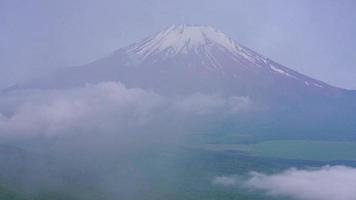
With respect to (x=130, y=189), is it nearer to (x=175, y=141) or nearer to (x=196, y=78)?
(x=175, y=141)

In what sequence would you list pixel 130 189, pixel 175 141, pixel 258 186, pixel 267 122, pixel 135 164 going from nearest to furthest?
pixel 130 189 < pixel 258 186 < pixel 135 164 < pixel 175 141 < pixel 267 122

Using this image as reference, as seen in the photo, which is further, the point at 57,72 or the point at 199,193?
the point at 57,72

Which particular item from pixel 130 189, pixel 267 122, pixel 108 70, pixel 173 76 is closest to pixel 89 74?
pixel 108 70

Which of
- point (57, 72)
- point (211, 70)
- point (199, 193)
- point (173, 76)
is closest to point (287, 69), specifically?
point (211, 70)

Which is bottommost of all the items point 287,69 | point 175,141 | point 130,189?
point 130,189

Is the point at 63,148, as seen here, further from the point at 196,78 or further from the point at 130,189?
the point at 196,78

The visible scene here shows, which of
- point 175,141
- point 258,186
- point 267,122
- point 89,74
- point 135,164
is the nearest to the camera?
point 258,186

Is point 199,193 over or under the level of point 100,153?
under
